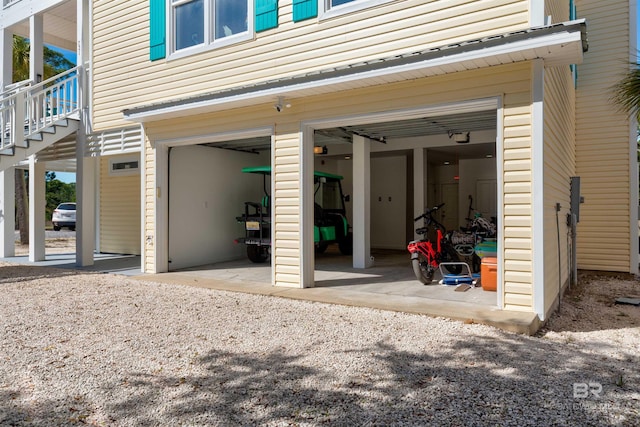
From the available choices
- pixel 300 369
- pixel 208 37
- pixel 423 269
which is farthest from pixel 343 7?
pixel 300 369

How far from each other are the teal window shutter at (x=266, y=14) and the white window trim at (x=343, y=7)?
2.53ft

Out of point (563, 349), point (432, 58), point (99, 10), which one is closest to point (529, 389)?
point (563, 349)

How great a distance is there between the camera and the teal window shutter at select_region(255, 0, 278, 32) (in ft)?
22.0

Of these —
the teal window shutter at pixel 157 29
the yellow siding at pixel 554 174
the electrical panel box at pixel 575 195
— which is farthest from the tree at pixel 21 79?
the electrical panel box at pixel 575 195

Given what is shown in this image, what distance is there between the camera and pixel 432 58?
498 centimetres

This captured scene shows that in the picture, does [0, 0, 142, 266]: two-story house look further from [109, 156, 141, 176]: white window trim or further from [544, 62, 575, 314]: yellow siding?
[544, 62, 575, 314]: yellow siding

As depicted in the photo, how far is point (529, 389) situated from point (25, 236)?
48.8 feet

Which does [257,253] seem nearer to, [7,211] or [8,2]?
[7,211]


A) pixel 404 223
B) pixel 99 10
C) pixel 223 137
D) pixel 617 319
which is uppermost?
pixel 99 10

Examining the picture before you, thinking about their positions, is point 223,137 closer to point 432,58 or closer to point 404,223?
point 432,58

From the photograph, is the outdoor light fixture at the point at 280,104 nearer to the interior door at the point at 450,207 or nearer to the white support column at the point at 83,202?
the white support column at the point at 83,202

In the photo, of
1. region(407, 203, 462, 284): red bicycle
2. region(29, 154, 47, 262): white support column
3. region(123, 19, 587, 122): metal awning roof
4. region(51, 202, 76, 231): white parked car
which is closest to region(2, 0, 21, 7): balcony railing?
region(29, 154, 47, 262): white support column

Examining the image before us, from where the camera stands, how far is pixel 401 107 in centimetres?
575

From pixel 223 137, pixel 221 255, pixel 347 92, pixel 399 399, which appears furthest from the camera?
pixel 221 255
